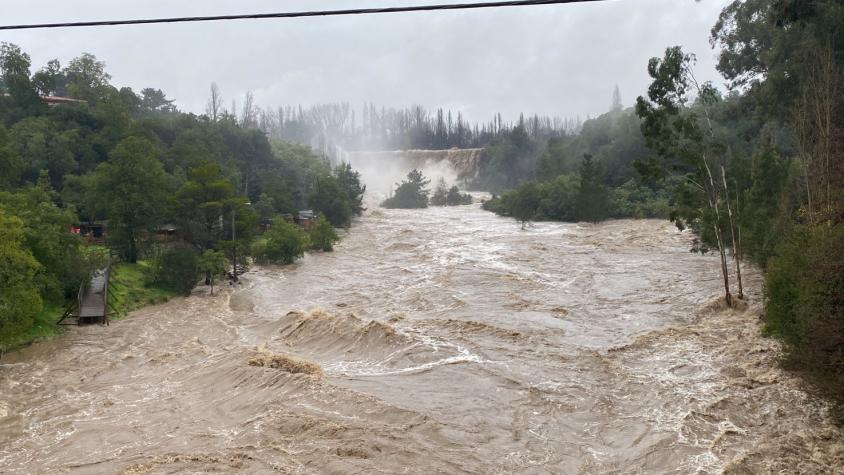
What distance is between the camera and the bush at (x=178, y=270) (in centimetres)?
3116

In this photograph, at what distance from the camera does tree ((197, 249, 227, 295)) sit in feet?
105

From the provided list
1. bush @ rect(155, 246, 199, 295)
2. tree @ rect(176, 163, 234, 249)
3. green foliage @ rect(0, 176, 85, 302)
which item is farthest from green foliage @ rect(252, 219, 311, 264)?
green foliage @ rect(0, 176, 85, 302)

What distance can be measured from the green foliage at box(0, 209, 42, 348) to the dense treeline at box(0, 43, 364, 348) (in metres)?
0.04

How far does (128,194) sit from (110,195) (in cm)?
110

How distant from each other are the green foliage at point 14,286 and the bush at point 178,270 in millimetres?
10440

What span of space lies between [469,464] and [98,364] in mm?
14554

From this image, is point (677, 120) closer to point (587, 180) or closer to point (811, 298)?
point (811, 298)

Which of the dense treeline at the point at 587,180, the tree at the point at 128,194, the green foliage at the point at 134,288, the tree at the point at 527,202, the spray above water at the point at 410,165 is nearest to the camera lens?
the green foliage at the point at 134,288

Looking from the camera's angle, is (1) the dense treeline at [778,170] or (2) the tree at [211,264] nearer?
(1) the dense treeline at [778,170]

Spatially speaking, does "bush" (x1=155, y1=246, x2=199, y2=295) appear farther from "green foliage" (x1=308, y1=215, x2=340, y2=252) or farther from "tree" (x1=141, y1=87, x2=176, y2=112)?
"tree" (x1=141, y1=87, x2=176, y2=112)

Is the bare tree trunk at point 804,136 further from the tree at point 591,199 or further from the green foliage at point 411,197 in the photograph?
the green foliage at point 411,197

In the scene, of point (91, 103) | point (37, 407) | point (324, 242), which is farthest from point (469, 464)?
point (91, 103)

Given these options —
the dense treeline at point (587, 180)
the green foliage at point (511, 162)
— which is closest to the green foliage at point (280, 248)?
the dense treeline at point (587, 180)

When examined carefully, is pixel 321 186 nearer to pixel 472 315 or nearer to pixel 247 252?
pixel 247 252
